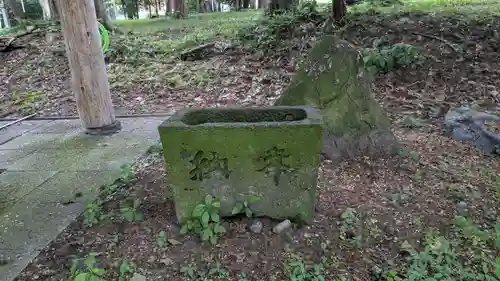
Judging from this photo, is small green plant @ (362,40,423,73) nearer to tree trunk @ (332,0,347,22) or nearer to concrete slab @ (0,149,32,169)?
tree trunk @ (332,0,347,22)

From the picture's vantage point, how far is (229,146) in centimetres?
235

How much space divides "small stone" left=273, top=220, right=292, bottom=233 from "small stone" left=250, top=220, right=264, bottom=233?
88mm

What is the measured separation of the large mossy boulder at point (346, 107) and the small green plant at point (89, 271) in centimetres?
206

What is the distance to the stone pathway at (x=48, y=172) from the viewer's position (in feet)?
8.39

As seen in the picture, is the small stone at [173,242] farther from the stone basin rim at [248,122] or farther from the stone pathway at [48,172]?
the stone pathway at [48,172]

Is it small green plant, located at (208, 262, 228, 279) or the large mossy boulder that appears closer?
small green plant, located at (208, 262, 228, 279)

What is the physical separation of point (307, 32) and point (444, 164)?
464 centimetres

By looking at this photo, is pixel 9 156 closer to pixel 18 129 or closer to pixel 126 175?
pixel 18 129

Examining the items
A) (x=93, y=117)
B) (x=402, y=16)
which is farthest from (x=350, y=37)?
(x=93, y=117)

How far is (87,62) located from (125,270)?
302 cm

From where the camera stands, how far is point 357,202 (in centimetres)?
277

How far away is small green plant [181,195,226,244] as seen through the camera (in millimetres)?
2375

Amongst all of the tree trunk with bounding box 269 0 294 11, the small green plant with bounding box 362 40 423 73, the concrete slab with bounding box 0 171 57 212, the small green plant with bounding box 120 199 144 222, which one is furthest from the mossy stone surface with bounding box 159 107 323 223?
the tree trunk with bounding box 269 0 294 11

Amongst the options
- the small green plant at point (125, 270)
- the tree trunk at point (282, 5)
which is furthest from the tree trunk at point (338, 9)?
the small green plant at point (125, 270)
